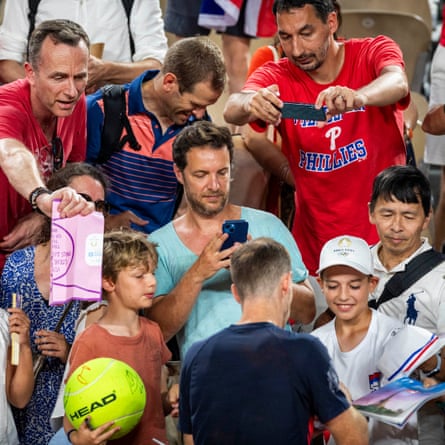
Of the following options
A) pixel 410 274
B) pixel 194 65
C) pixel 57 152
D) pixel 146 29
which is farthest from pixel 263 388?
pixel 146 29

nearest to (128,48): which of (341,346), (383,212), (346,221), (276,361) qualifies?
(346,221)

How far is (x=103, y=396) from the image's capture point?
408 centimetres

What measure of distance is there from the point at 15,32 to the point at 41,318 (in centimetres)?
202

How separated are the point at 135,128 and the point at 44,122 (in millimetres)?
517

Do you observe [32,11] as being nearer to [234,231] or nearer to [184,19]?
[184,19]

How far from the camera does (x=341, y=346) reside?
457cm

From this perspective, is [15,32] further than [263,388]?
Yes

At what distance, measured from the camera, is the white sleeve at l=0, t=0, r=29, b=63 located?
617cm

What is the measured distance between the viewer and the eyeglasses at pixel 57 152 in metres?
5.29

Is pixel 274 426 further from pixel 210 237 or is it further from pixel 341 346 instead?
pixel 210 237

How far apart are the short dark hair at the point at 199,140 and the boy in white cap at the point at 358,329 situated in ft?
2.33

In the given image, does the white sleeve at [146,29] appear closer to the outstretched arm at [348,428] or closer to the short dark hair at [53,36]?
the short dark hair at [53,36]

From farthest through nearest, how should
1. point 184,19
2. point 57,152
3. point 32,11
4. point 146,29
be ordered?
A: point 184,19 → point 146,29 → point 32,11 → point 57,152

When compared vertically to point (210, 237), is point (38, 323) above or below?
below
